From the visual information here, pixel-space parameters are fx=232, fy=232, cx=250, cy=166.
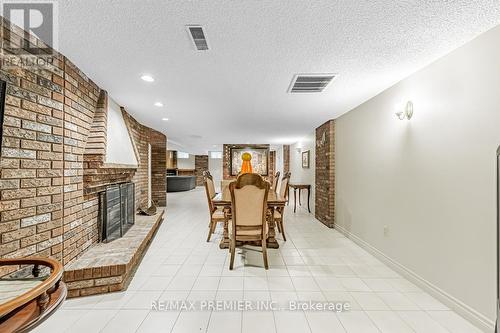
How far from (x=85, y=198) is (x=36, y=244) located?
30.3 inches

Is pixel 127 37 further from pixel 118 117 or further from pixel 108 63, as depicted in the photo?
pixel 118 117

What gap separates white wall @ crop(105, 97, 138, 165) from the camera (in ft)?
Result: 10.1

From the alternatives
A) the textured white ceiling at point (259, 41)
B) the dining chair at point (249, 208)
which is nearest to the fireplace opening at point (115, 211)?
the textured white ceiling at point (259, 41)

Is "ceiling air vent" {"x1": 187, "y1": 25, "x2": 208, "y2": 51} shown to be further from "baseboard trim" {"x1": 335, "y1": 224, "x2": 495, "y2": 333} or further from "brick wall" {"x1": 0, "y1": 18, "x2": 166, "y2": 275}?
"baseboard trim" {"x1": 335, "y1": 224, "x2": 495, "y2": 333}

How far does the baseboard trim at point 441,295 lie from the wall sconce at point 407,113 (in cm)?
163

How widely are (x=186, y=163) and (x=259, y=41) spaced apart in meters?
13.3

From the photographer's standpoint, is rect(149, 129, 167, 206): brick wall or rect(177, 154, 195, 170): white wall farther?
rect(177, 154, 195, 170): white wall

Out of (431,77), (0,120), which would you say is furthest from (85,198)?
(431,77)

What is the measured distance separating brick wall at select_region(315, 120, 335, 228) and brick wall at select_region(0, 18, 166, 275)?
386cm

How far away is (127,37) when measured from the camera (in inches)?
70.2

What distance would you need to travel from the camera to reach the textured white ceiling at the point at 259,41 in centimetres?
146

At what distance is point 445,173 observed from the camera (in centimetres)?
202

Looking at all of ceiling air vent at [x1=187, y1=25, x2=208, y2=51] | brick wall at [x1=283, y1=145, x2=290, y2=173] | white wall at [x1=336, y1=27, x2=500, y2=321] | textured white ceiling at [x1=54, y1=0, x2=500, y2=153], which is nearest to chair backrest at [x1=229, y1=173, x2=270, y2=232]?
textured white ceiling at [x1=54, y1=0, x2=500, y2=153]

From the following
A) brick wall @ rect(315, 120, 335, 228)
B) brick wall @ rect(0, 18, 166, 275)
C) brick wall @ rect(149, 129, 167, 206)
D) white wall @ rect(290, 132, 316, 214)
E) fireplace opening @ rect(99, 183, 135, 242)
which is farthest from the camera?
brick wall @ rect(149, 129, 167, 206)
